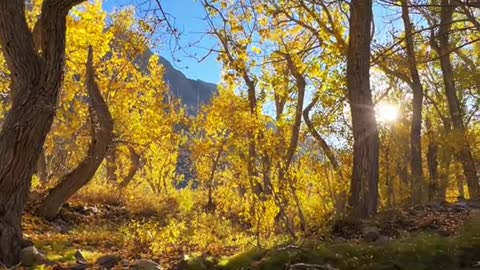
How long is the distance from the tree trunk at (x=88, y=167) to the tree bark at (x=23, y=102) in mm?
4943

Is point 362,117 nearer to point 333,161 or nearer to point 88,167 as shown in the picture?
point 333,161

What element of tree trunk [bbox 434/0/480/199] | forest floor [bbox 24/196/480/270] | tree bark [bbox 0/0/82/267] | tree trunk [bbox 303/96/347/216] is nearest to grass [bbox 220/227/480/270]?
forest floor [bbox 24/196/480/270]

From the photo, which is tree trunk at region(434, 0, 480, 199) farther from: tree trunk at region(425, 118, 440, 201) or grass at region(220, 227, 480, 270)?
grass at region(220, 227, 480, 270)

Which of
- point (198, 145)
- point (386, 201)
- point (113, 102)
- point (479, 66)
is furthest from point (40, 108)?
point (479, 66)

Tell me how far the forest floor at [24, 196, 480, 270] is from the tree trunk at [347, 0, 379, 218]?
0.45m

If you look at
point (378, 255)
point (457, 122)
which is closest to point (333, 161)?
point (378, 255)

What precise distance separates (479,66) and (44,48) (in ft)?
61.1

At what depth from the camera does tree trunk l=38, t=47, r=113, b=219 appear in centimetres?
1043

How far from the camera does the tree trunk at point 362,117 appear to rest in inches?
297

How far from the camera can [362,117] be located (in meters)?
7.69

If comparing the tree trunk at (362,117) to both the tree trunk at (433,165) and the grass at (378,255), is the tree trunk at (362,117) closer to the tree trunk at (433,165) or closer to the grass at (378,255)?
the grass at (378,255)

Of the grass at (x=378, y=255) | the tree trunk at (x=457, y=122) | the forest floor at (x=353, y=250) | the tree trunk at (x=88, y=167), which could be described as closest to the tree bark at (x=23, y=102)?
the forest floor at (x=353, y=250)

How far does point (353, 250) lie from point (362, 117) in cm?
276

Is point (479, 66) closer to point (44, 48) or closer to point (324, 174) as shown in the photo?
point (324, 174)
